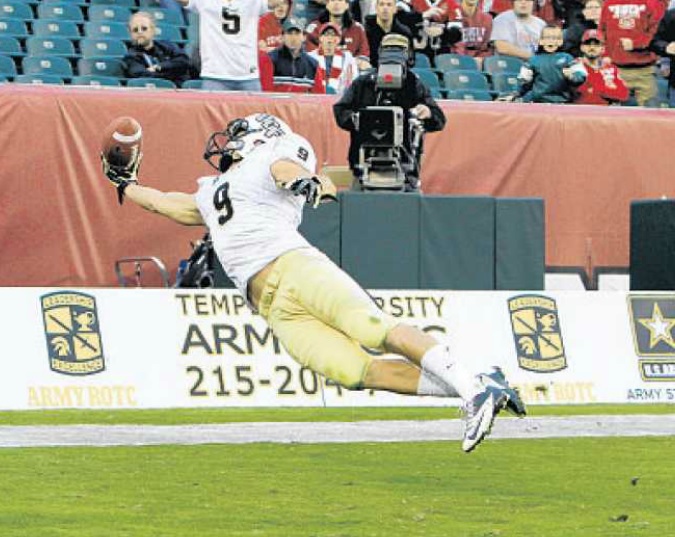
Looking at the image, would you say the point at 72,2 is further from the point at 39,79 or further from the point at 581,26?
the point at 581,26

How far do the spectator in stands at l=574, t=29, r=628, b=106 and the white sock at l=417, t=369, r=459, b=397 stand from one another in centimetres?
1168

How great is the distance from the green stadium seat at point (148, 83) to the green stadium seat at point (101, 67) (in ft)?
1.21

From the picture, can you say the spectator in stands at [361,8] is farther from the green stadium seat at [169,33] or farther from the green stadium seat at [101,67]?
the green stadium seat at [101,67]

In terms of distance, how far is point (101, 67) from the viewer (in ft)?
63.6

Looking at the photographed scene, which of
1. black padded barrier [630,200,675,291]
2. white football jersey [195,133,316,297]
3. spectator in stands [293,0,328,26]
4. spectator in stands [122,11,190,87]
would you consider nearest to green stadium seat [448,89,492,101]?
spectator in stands [293,0,328,26]

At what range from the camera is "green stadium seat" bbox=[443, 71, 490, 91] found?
21141 mm

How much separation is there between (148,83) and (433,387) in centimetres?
1047

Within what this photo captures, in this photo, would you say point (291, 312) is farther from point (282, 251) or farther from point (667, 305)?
point (667, 305)

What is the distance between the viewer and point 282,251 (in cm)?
977

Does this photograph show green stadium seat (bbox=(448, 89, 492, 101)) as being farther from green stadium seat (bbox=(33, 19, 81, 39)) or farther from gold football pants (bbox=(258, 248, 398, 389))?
gold football pants (bbox=(258, 248, 398, 389))

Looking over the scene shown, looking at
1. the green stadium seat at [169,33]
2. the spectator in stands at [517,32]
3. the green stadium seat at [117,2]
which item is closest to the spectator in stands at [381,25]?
the green stadium seat at [169,33]

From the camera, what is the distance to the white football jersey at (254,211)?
32.2 ft

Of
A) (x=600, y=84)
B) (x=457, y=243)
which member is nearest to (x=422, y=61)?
(x=600, y=84)

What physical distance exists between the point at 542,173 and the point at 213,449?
9.15 m
